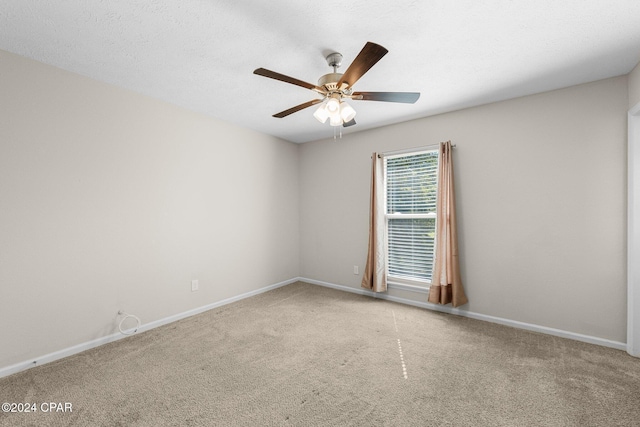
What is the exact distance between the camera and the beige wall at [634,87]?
7.48ft

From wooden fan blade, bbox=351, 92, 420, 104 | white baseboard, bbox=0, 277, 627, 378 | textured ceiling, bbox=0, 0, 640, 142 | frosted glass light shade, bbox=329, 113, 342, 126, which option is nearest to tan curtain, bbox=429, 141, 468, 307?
white baseboard, bbox=0, 277, 627, 378

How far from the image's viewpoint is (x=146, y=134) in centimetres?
295

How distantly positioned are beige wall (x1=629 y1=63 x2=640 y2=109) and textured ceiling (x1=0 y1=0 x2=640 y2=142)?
0.26ft

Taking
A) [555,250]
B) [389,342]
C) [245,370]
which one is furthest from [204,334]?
[555,250]

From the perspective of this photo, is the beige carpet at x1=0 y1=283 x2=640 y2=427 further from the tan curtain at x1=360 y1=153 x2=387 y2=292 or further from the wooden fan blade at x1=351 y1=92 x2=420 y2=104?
the wooden fan blade at x1=351 y1=92 x2=420 y2=104

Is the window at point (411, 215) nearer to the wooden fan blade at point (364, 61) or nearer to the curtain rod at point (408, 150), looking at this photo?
the curtain rod at point (408, 150)

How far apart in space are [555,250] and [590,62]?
167 cm

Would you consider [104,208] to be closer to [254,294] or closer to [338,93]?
[254,294]

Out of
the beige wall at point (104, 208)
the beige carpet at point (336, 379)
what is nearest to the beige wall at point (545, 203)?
the beige carpet at point (336, 379)

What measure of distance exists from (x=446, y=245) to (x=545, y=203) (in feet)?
3.38

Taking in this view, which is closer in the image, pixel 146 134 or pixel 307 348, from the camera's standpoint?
pixel 307 348

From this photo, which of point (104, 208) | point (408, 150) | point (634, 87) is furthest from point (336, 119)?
point (634, 87)

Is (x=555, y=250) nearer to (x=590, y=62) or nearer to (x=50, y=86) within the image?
(x=590, y=62)

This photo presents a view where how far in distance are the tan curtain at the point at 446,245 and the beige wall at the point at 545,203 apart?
137mm
